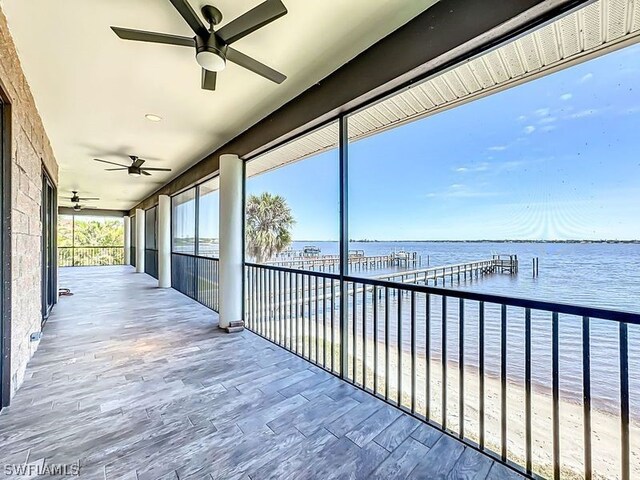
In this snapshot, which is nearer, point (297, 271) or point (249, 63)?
point (249, 63)

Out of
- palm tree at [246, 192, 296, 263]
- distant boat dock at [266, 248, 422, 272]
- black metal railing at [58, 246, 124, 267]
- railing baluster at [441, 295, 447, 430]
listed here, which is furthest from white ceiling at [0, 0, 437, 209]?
black metal railing at [58, 246, 124, 267]

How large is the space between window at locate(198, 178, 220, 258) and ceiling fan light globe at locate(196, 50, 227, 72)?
3.06m

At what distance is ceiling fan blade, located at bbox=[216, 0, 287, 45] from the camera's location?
1.59 meters

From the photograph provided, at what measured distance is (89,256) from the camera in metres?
13.4

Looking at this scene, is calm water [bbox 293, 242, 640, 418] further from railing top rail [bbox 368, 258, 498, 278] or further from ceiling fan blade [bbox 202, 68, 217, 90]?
ceiling fan blade [bbox 202, 68, 217, 90]

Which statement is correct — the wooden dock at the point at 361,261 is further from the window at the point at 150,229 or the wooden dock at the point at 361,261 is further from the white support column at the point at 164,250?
the window at the point at 150,229

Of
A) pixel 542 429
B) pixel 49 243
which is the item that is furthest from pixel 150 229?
pixel 542 429

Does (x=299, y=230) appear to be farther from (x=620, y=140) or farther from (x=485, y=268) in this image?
(x=620, y=140)

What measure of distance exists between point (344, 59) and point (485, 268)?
179 cm

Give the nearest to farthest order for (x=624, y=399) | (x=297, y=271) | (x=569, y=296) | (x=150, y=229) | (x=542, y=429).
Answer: (x=624, y=399) → (x=569, y=296) → (x=542, y=429) → (x=297, y=271) → (x=150, y=229)

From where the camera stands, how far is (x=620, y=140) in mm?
1341

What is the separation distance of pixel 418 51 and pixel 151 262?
9961 mm

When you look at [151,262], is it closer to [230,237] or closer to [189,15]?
[230,237]

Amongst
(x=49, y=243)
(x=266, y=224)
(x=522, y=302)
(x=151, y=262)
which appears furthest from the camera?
(x=151, y=262)
